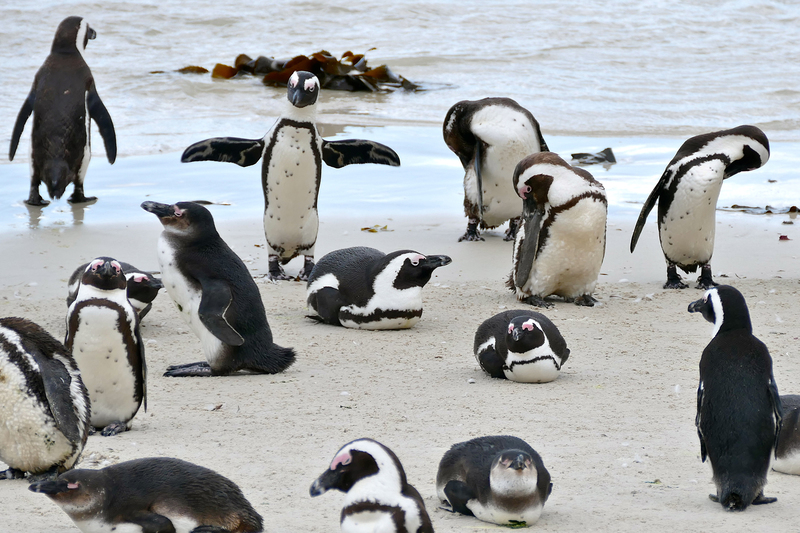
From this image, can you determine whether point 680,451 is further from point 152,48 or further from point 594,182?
point 152,48

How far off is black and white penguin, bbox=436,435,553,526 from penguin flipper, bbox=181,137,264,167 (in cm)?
444

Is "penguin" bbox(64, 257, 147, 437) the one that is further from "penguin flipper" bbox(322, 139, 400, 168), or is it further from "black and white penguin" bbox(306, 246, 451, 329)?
"penguin flipper" bbox(322, 139, 400, 168)

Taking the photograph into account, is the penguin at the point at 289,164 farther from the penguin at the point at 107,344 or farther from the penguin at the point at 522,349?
the penguin at the point at 107,344

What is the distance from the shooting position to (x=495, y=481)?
2816 mm

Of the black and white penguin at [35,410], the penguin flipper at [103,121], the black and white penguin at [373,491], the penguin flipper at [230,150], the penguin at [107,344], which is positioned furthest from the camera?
the penguin flipper at [103,121]

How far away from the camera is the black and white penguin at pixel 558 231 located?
6.22 metres

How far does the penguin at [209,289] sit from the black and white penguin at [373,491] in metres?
2.07

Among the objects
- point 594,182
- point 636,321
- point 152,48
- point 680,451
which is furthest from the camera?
point 152,48

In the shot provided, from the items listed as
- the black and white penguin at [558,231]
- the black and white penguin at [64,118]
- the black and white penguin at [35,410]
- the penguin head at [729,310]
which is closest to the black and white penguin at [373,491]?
the black and white penguin at [35,410]

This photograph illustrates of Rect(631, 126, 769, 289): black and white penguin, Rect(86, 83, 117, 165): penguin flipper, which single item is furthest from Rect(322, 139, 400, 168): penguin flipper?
Rect(86, 83, 117, 165): penguin flipper

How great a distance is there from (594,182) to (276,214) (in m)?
2.23

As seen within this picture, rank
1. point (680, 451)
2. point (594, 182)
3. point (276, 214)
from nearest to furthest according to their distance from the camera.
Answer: point (680, 451) → point (594, 182) → point (276, 214)

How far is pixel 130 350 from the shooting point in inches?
149

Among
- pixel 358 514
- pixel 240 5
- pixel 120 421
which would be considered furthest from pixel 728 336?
pixel 240 5
